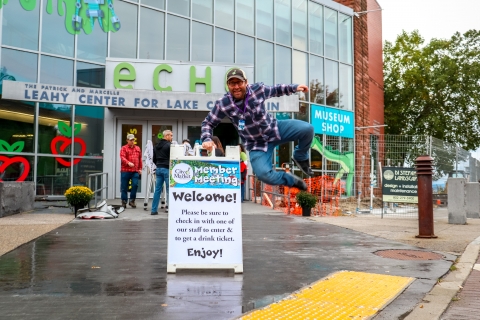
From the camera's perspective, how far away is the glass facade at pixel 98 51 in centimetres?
1550

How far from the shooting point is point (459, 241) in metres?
8.33

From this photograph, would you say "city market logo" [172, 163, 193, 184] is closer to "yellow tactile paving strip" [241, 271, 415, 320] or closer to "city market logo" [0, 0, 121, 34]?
"yellow tactile paving strip" [241, 271, 415, 320]

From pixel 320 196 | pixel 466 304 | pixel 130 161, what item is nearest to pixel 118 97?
pixel 130 161

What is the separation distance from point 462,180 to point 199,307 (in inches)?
399

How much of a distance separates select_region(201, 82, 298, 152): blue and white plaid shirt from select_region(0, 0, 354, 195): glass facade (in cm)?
1169

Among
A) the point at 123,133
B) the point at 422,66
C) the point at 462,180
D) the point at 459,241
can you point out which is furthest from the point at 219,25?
the point at 422,66

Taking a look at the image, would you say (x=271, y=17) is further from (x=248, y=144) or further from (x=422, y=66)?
(x=422, y=66)

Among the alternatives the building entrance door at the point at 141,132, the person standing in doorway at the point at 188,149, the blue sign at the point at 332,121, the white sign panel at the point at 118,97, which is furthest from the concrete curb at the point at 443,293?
the blue sign at the point at 332,121

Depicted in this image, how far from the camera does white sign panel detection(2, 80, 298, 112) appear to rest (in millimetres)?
14539

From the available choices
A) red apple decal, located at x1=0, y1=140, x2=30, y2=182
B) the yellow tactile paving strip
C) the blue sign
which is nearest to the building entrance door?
red apple decal, located at x1=0, y1=140, x2=30, y2=182

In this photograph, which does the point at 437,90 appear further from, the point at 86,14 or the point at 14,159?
the point at 14,159

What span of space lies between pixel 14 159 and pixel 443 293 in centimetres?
1407

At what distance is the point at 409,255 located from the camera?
679 cm

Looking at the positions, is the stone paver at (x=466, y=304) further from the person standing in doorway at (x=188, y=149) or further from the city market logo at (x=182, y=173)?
the person standing in doorway at (x=188, y=149)
